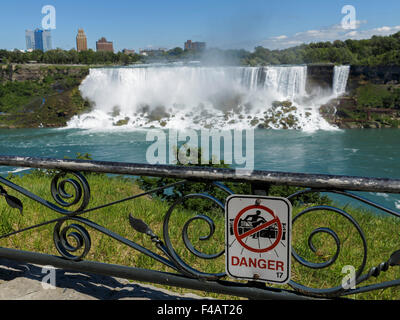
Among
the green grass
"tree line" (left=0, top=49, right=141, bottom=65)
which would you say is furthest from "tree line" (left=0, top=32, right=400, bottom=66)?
the green grass

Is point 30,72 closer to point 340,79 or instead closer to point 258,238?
point 340,79

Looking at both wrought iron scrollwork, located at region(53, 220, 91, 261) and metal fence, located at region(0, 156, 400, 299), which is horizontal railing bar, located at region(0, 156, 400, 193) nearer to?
metal fence, located at region(0, 156, 400, 299)

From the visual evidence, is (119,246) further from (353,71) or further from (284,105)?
(353,71)

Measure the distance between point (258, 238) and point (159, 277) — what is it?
1.69 ft

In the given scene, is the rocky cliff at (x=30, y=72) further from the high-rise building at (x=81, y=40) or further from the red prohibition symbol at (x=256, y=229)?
the red prohibition symbol at (x=256, y=229)

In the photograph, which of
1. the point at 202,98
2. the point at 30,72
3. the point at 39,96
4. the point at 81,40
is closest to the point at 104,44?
the point at 81,40

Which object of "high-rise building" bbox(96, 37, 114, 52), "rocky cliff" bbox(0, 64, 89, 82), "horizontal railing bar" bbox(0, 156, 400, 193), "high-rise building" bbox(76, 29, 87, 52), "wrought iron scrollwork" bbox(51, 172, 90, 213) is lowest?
"wrought iron scrollwork" bbox(51, 172, 90, 213)

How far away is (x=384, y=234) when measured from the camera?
12.4ft

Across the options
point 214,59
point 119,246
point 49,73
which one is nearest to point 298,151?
point 119,246

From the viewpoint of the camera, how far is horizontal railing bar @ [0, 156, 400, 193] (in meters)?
1.32

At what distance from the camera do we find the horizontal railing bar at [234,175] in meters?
1.32

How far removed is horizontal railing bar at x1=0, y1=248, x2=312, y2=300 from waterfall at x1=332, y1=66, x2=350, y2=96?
3837 centimetres

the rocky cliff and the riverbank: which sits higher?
the rocky cliff
